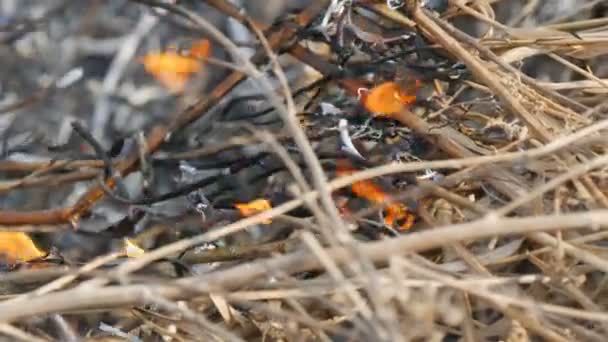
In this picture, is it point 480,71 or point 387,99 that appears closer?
point 480,71

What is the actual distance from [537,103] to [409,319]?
500 mm

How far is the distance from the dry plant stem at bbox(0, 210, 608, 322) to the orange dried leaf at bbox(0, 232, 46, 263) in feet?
1.71

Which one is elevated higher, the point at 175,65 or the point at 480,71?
the point at 480,71

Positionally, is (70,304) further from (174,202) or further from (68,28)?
(68,28)

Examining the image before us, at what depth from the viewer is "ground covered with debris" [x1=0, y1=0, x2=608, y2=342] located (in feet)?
3.10

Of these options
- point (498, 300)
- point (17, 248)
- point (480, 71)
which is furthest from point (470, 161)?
point (17, 248)

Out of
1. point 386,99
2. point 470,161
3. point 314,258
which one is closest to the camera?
point 314,258

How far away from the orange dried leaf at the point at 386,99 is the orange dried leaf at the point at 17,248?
421 mm

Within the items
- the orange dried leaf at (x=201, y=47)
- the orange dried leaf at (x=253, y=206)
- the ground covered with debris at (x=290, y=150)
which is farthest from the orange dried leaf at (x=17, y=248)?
the orange dried leaf at (x=201, y=47)

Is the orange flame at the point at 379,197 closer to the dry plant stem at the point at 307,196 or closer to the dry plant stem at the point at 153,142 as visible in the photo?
the dry plant stem at the point at 153,142

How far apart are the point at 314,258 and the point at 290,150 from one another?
1.83ft

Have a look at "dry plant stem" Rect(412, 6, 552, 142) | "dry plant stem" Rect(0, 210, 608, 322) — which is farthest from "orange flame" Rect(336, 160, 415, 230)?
"dry plant stem" Rect(0, 210, 608, 322)

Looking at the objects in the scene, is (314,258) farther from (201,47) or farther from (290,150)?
(201,47)

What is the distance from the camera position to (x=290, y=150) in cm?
124
